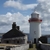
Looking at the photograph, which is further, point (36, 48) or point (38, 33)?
point (38, 33)

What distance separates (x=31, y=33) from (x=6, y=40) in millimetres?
7762

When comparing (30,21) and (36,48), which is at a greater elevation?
(30,21)

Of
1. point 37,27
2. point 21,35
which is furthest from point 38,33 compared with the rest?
point 21,35

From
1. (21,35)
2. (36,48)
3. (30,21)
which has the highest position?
(30,21)

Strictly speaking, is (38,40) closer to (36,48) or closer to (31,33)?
(31,33)

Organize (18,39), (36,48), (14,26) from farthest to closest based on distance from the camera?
(14,26) < (18,39) < (36,48)

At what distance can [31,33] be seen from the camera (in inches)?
1933

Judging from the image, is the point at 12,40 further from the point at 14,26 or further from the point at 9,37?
the point at 14,26

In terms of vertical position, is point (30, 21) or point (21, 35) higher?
point (30, 21)

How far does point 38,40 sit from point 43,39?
142cm

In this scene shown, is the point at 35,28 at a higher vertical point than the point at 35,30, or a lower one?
higher

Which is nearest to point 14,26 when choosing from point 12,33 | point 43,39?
point 12,33

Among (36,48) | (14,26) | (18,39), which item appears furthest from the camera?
(14,26)

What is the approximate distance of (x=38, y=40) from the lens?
1928 inches
